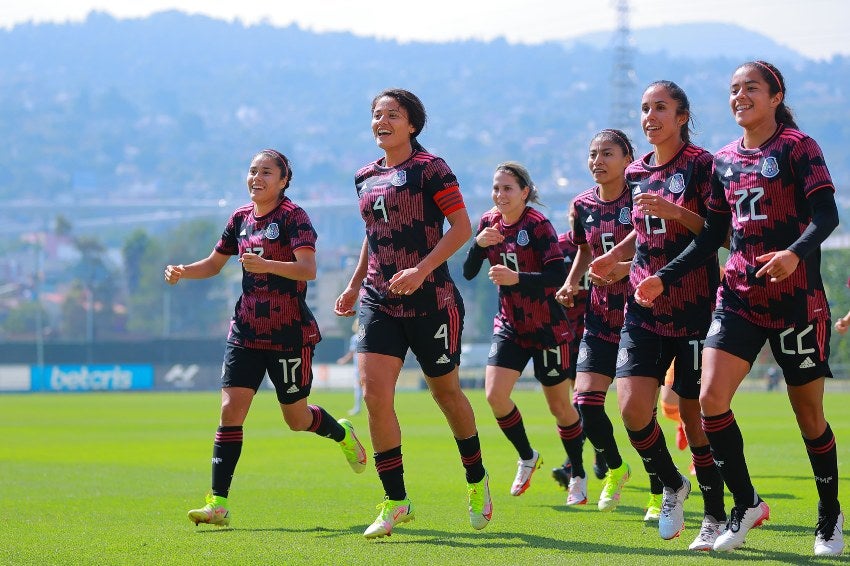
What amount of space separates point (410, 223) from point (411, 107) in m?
0.72

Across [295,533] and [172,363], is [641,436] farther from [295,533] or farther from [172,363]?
[172,363]

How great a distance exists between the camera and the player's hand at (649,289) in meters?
7.18

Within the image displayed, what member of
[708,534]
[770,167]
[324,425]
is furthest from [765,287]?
[324,425]

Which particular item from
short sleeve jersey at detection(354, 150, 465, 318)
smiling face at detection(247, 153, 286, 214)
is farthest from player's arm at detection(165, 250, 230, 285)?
short sleeve jersey at detection(354, 150, 465, 318)

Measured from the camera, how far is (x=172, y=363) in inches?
2958

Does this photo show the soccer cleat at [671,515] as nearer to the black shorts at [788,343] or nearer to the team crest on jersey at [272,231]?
the black shorts at [788,343]

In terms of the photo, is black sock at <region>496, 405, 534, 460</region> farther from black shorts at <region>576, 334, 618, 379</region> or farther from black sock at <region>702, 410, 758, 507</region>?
black sock at <region>702, 410, 758, 507</region>

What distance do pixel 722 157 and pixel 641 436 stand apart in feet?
5.62

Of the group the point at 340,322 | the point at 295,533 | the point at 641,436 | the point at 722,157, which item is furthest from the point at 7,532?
the point at 340,322

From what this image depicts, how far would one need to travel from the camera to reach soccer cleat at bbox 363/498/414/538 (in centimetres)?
797

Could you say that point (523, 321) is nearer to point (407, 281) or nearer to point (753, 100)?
point (407, 281)

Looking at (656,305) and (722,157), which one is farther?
(656,305)

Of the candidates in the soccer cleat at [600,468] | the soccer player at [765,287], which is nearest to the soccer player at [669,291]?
the soccer player at [765,287]

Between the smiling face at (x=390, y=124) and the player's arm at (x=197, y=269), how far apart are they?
1.55 m
